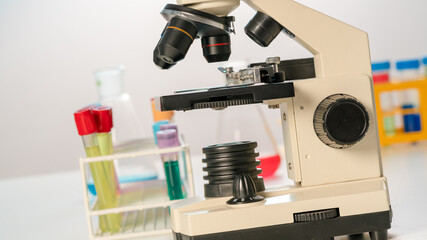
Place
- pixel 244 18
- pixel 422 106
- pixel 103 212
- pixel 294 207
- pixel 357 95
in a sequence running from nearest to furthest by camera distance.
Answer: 1. pixel 294 207
2. pixel 357 95
3. pixel 103 212
4. pixel 422 106
5. pixel 244 18

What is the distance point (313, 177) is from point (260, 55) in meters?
2.67

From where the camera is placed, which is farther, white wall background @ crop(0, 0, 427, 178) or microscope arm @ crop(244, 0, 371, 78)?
white wall background @ crop(0, 0, 427, 178)

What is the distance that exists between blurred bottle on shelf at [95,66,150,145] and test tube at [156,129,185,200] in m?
0.41

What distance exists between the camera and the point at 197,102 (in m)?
0.98

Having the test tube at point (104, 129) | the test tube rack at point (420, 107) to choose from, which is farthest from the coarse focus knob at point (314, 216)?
the test tube rack at point (420, 107)

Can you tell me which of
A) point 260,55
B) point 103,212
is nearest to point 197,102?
point 103,212

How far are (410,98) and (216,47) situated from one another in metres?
1.90

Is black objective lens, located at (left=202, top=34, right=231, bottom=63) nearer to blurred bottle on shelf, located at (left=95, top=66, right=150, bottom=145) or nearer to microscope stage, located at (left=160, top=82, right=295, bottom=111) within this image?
microscope stage, located at (left=160, top=82, right=295, bottom=111)

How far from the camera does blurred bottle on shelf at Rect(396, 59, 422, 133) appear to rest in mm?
2596

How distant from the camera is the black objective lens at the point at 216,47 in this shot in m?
1.05

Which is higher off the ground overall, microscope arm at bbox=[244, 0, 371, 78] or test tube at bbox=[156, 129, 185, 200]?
microscope arm at bbox=[244, 0, 371, 78]

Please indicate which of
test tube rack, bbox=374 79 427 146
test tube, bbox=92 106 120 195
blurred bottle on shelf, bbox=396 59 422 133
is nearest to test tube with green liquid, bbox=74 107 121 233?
test tube, bbox=92 106 120 195

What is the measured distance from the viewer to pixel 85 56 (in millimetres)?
3742

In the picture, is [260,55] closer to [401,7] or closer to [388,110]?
[401,7]
